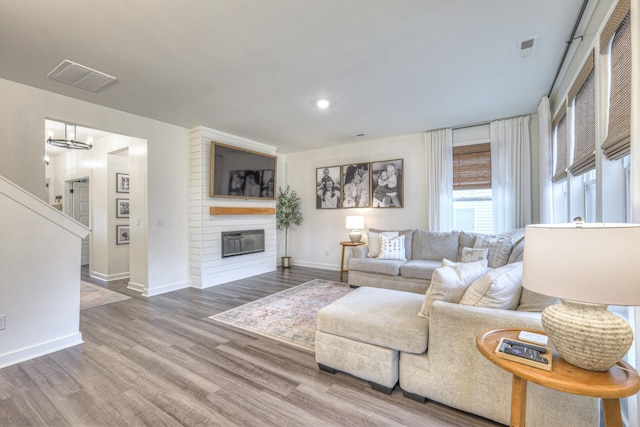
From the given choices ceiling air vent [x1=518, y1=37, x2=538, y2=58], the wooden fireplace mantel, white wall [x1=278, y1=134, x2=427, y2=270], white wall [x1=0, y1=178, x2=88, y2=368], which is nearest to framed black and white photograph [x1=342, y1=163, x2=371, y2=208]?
white wall [x1=278, y1=134, x2=427, y2=270]

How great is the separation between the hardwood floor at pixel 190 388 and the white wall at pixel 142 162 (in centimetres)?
152

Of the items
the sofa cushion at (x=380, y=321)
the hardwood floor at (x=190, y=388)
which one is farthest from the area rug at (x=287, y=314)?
the sofa cushion at (x=380, y=321)

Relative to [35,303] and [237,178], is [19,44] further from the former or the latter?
[237,178]

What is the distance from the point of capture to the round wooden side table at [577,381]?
3.24 feet

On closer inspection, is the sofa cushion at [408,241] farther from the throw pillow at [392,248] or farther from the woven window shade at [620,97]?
the woven window shade at [620,97]

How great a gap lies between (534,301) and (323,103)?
303 cm

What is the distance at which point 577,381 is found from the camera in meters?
1.03

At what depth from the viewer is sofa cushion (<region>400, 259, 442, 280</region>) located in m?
3.88

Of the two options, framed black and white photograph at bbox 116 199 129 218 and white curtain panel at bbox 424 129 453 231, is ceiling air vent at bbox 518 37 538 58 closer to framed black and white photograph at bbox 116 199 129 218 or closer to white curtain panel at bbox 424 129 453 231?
white curtain panel at bbox 424 129 453 231

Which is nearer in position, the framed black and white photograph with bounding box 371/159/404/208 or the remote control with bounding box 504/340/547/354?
the remote control with bounding box 504/340/547/354

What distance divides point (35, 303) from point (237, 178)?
3.14 meters

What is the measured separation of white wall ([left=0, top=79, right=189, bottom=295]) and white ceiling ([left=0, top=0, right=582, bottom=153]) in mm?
206

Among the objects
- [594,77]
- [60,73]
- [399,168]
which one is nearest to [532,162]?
[399,168]

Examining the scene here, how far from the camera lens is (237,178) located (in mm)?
5105
